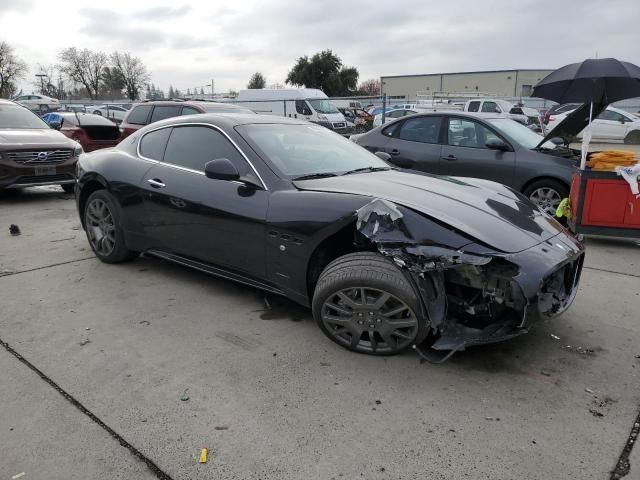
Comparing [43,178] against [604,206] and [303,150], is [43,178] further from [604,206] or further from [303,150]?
[604,206]

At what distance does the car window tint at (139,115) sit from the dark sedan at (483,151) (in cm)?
503

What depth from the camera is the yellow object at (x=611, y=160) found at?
5.57 meters

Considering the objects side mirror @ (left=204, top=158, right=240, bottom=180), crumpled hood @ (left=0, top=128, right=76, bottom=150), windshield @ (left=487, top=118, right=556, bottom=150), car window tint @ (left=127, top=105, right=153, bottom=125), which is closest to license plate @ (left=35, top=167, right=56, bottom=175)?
crumpled hood @ (left=0, top=128, right=76, bottom=150)

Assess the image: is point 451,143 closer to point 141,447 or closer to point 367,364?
point 367,364

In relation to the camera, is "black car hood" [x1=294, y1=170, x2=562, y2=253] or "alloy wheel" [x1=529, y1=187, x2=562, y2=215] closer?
"black car hood" [x1=294, y1=170, x2=562, y2=253]

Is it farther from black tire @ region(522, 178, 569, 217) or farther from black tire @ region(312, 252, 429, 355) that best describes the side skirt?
black tire @ region(522, 178, 569, 217)

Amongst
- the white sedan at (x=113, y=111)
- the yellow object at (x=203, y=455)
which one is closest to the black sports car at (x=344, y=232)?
the yellow object at (x=203, y=455)

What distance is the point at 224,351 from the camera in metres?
3.16

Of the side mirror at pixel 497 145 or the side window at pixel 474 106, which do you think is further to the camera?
the side window at pixel 474 106

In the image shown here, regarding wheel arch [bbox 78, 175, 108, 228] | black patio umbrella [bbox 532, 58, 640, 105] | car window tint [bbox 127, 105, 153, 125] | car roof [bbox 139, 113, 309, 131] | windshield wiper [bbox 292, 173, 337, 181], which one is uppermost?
black patio umbrella [bbox 532, 58, 640, 105]

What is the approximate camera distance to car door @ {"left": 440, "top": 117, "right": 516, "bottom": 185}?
22.4ft

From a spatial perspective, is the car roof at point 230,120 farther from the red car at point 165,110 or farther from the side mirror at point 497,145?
the red car at point 165,110

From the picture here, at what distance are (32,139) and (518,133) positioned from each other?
785 cm

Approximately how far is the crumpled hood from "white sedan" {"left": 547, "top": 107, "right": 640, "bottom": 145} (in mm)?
17737
